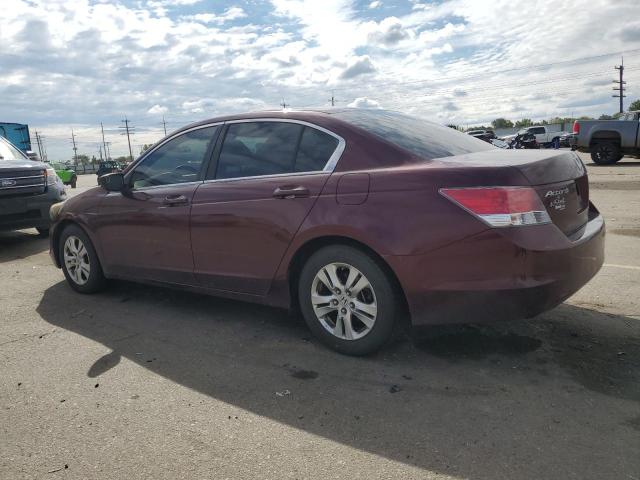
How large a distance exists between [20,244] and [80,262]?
13.3 feet

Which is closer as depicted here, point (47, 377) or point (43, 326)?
point (47, 377)

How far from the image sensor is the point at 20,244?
848 cm

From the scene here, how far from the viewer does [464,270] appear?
9.85 ft

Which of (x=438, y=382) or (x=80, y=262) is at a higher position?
(x=80, y=262)

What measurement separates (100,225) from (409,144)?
3.09m

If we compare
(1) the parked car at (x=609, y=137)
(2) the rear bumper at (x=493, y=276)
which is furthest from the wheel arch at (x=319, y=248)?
(1) the parked car at (x=609, y=137)

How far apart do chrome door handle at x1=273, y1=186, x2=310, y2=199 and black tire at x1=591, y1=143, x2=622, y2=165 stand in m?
18.6

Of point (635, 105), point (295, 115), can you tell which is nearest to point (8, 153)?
point (295, 115)

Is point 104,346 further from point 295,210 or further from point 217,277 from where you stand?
point 295,210

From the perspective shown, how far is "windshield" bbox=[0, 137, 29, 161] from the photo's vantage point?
8452 mm

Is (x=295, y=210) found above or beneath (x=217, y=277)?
above

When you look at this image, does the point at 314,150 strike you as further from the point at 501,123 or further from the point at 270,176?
the point at 501,123

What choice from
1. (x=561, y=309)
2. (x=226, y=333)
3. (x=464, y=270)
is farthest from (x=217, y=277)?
(x=561, y=309)

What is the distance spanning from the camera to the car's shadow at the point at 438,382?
2438 mm
